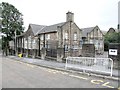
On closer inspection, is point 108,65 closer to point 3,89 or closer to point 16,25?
point 3,89

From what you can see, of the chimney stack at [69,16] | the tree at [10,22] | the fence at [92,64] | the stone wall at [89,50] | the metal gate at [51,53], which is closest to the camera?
the fence at [92,64]

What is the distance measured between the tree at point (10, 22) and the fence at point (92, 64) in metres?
38.6

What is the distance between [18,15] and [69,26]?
26.4 meters

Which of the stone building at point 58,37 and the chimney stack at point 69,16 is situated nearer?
the stone building at point 58,37

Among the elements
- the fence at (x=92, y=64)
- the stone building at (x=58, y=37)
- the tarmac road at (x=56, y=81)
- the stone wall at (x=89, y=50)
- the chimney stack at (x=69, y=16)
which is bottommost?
the tarmac road at (x=56, y=81)

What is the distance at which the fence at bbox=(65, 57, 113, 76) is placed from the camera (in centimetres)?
966

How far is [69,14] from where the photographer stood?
32.3 metres

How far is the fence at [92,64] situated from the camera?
380 inches

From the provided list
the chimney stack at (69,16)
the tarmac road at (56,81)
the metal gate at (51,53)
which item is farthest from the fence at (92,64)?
the chimney stack at (69,16)

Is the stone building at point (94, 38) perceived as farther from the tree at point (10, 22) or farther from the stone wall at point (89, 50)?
the tree at point (10, 22)

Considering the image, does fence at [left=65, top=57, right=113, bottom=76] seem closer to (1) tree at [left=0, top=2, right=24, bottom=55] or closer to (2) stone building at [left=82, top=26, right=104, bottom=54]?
(2) stone building at [left=82, top=26, right=104, bottom=54]

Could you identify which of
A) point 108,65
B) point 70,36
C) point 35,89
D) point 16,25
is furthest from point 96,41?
point 35,89

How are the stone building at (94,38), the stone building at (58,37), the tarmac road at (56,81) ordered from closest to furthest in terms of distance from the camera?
the tarmac road at (56,81), the stone building at (58,37), the stone building at (94,38)

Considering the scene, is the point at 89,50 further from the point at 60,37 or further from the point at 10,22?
the point at 10,22
